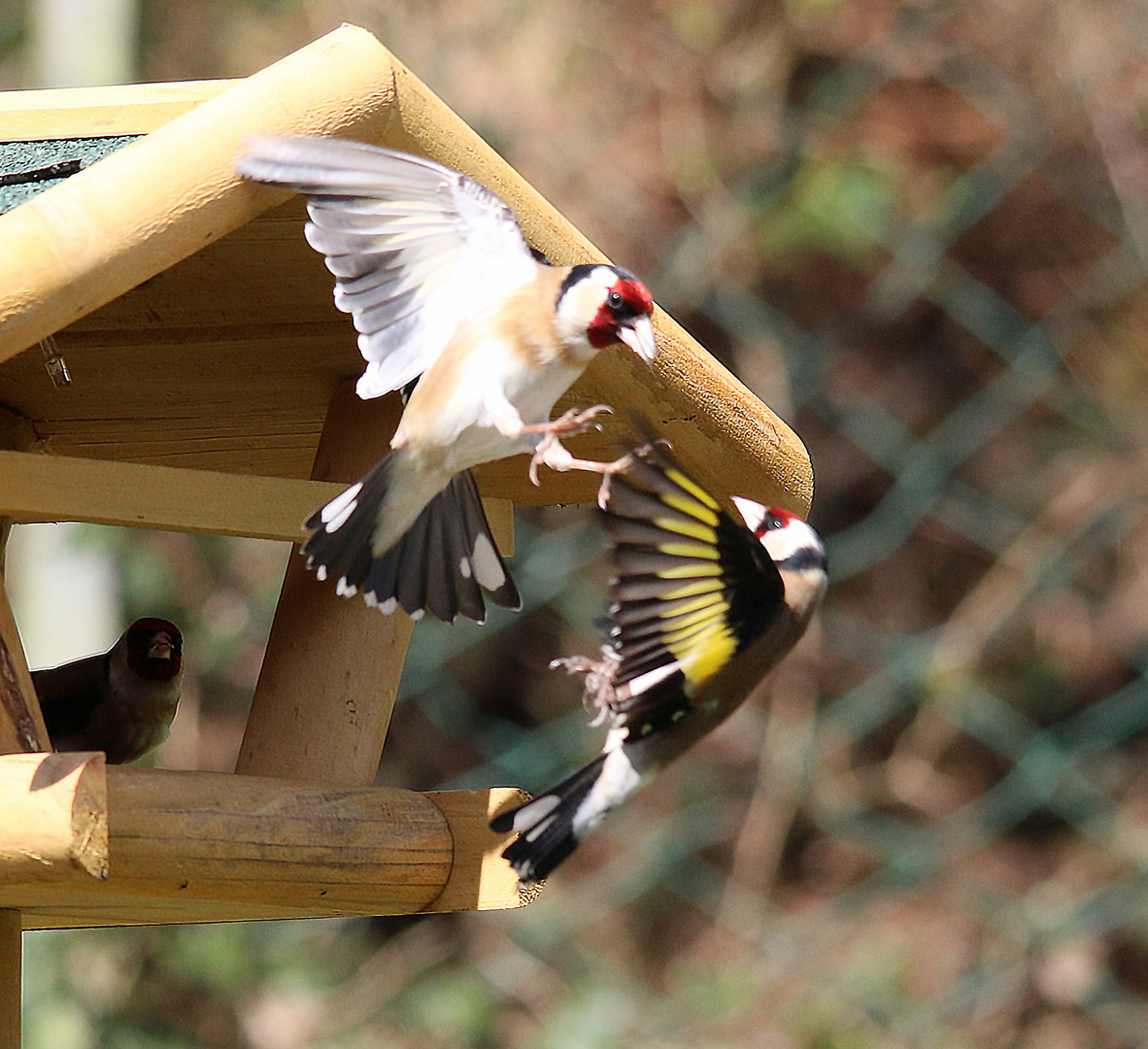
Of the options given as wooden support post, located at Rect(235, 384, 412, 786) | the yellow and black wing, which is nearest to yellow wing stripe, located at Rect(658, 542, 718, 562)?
the yellow and black wing

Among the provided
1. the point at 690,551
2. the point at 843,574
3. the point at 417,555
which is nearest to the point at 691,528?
the point at 690,551

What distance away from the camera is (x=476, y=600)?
4.51 ft

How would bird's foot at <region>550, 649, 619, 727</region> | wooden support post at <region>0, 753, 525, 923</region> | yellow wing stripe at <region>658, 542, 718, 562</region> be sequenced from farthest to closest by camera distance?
bird's foot at <region>550, 649, 619, 727</region>, yellow wing stripe at <region>658, 542, 718, 562</region>, wooden support post at <region>0, 753, 525, 923</region>

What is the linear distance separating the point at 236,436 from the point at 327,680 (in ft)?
1.42

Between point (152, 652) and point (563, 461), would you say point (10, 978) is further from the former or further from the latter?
point (563, 461)

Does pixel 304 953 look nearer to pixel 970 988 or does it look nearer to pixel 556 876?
pixel 556 876

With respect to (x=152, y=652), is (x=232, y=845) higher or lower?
higher

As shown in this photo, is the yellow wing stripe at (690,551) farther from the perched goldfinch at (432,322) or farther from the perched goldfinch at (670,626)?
the perched goldfinch at (432,322)

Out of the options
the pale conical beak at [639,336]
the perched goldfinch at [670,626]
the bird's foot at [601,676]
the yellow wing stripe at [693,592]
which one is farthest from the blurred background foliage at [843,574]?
the pale conical beak at [639,336]

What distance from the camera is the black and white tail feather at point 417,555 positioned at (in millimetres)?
1296

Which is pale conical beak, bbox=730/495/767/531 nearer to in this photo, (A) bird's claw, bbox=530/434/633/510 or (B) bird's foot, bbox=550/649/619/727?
(B) bird's foot, bbox=550/649/619/727

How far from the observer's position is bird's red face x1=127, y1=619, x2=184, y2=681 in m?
2.06

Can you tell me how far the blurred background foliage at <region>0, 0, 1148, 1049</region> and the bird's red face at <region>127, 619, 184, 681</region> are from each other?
42.1 inches

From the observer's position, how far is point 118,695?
6.75 ft
